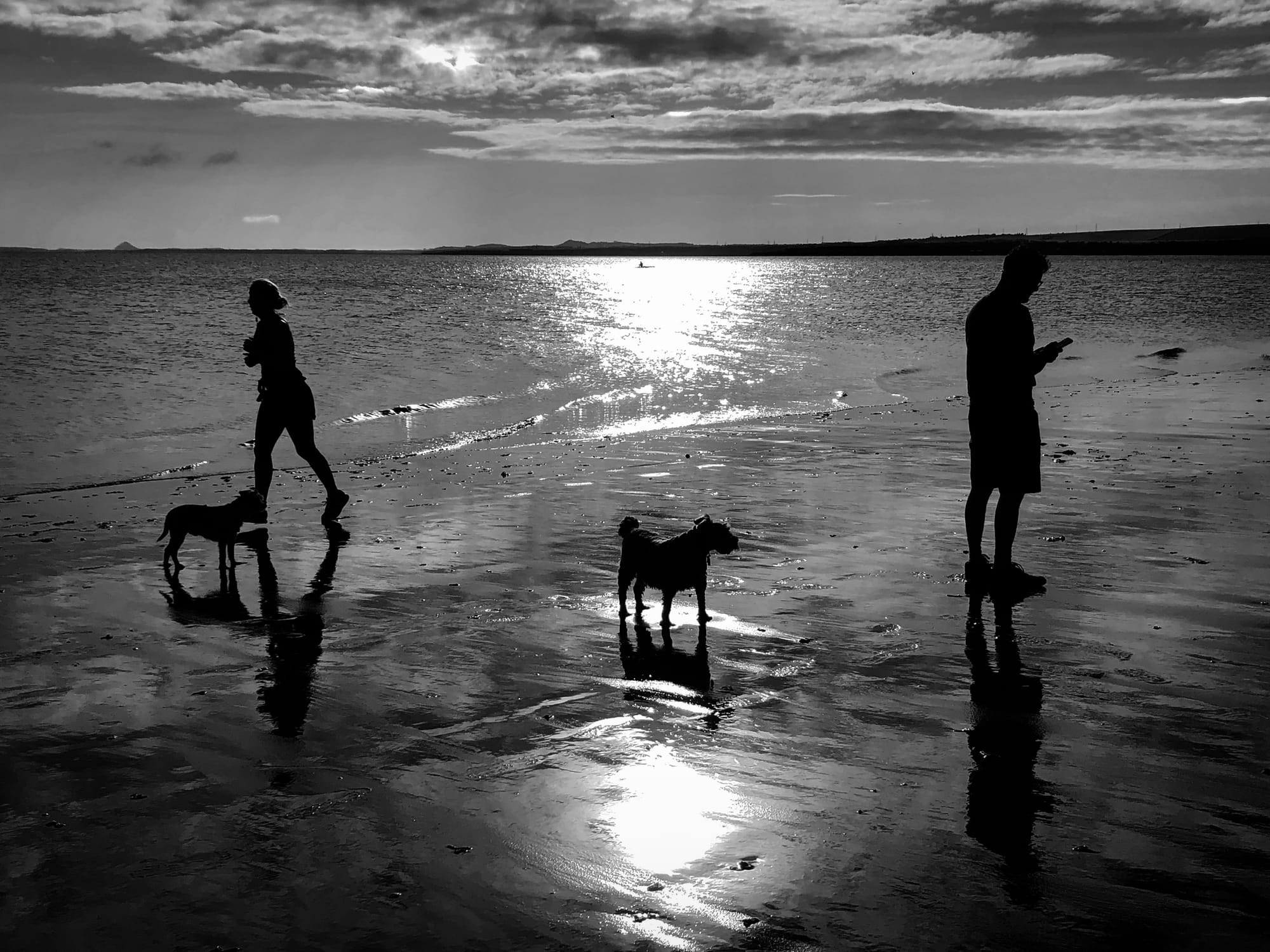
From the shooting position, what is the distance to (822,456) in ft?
47.3

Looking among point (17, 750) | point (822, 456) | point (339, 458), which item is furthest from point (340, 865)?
point (339, 458)

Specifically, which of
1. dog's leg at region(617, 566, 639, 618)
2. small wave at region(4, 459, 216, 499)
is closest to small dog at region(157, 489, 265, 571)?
dog's leg at region(617, 566, 639, 618)

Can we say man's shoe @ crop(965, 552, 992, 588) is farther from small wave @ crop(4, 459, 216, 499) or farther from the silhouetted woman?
small wave @ crop(4, 459, 216, 499)

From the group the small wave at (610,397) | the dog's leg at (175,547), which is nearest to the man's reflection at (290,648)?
the dog's leg at (175,547)

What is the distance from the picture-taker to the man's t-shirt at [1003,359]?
803 centimetres

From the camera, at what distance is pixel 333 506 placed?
429 inches

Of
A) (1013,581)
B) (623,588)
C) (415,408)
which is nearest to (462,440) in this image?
(415,408)

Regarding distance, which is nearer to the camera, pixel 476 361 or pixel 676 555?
pixel 676 555

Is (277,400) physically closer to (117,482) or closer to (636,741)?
(117,482)

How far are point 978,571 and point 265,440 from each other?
23.0ft

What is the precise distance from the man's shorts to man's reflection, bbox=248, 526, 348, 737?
16.1ft

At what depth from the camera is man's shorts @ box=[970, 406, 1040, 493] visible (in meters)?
8.02

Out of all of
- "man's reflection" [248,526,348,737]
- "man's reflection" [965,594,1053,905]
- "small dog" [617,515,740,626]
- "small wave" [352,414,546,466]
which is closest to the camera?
"man's reflection" [965,594,1053,905]

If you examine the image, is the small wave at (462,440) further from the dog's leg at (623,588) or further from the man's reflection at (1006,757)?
the man's reflection at (1006,757)
